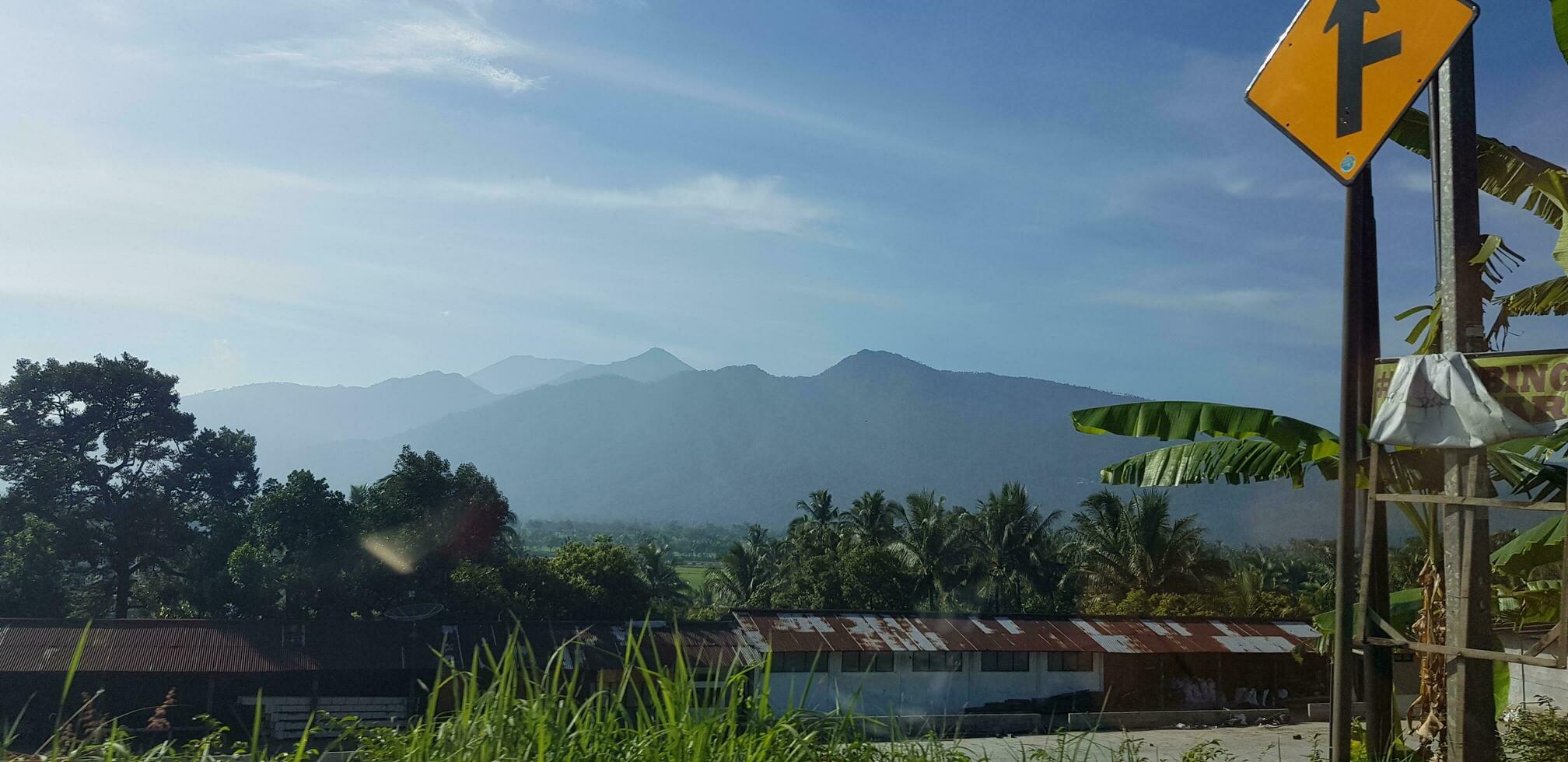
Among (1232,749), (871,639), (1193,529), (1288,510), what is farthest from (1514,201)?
(1288,510)

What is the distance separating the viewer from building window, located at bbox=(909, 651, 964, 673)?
2156 centimetres

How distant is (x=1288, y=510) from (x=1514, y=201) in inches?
7630

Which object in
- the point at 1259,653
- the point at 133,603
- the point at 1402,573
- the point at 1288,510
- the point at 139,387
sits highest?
the point at 1288,510

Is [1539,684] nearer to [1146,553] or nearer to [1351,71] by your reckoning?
[1351,71]

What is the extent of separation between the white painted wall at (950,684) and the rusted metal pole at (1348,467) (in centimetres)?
1603

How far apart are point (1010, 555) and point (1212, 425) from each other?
34.1m

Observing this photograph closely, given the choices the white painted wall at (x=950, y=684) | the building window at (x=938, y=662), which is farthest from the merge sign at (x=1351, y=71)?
the building window at (x=938, y=662)

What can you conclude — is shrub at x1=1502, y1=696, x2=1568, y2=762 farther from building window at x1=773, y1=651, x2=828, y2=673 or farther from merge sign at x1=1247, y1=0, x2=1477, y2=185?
building window at x1=773, y1=651, x2=828, y2=673

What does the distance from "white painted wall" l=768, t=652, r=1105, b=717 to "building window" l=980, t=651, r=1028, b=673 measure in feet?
0.27

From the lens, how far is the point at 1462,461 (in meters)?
4.64

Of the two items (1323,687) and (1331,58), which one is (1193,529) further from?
(1331,58)

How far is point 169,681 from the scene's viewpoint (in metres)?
20.2

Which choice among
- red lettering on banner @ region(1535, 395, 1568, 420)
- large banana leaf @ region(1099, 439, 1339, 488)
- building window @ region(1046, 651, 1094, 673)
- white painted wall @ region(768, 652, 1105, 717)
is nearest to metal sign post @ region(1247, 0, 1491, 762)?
red lettering on banner @ region(1535, 395, 1568, 420)

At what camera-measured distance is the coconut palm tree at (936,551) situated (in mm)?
38188
